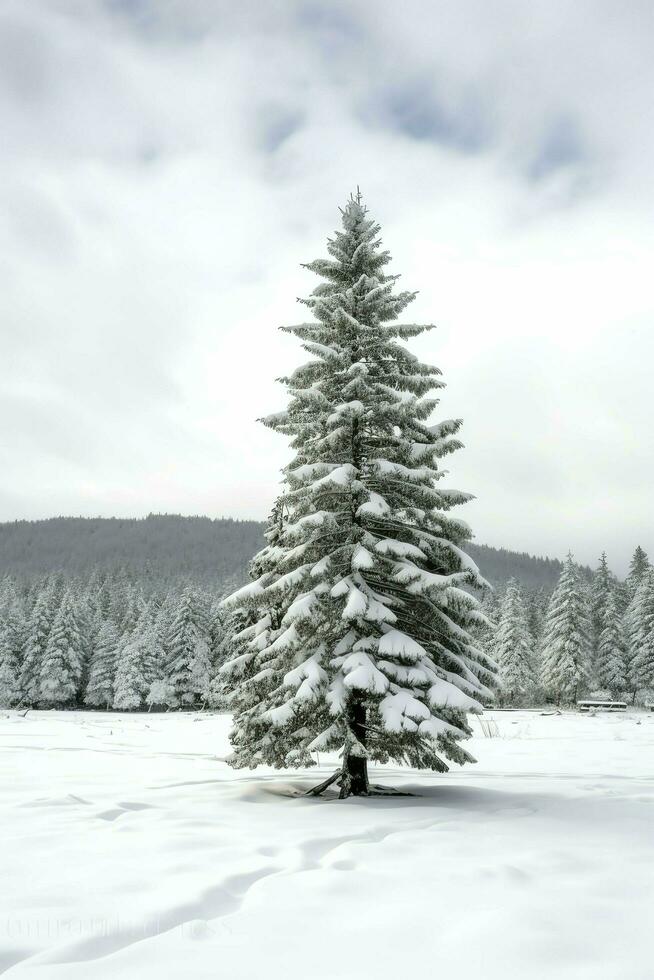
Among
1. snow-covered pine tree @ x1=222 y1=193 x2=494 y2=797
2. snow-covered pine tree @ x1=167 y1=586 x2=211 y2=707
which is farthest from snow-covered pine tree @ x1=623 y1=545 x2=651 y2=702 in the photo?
snow-covered pine tree @ x1=222 y1=193 x2=494 y2=797

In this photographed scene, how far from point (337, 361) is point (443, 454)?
104 inches

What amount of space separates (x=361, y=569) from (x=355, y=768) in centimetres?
354

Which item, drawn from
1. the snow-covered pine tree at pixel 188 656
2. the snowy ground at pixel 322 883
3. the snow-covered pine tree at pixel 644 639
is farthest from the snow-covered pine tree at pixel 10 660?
the snowy ground at pixel 322 883

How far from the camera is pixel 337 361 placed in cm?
1271

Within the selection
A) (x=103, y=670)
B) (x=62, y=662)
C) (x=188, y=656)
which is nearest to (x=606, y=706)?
(x=188, y=656)

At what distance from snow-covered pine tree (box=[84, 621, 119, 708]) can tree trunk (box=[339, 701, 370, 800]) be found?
63.2 meters

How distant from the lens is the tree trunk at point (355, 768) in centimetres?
1165

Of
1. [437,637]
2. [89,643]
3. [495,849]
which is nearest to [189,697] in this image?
[89,643]

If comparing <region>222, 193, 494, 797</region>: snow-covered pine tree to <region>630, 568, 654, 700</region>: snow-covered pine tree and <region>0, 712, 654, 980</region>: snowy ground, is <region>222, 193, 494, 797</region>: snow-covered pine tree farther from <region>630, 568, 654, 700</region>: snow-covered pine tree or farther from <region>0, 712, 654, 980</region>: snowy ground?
<region>630, 568, 654, 700</region>: snow-covered pine tree

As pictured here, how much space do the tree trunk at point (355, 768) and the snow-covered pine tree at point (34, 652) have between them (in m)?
63.4

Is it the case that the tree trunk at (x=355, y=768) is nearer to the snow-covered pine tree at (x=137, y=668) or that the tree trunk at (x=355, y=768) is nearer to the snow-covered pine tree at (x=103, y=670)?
the snow-covered pine tree at (x=137, y=668)

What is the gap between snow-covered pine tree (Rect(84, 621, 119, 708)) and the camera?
6994 centimetres

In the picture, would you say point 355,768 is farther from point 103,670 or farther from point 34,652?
point 103,670

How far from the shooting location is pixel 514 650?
64500mm
